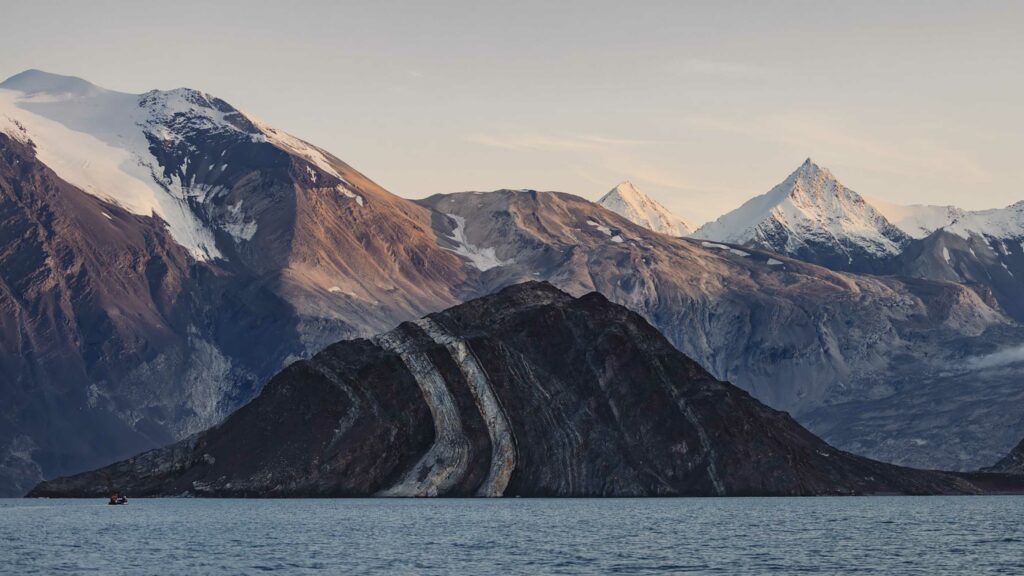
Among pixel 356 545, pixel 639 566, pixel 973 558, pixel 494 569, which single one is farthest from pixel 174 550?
pixel 973 558

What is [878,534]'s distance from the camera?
186250mm

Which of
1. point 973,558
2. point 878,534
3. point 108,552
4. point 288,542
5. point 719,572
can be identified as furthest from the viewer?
point 878,534

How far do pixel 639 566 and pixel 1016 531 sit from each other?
222 feet

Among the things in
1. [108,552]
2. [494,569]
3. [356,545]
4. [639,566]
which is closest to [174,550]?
[108,552]

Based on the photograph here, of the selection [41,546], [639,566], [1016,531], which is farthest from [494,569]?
[1016,531]

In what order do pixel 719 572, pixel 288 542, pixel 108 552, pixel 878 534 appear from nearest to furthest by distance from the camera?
pixel 719 572
pixel 108 552
pixel 288 542
pixel 878 534

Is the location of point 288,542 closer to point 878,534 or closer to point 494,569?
point 494,569

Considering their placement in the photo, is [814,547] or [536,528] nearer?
[814,547]

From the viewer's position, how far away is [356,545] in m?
169

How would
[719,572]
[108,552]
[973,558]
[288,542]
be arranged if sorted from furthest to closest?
[288,542], [108,552], [973,558], [719,572]

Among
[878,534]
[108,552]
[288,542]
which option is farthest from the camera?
[878,534]

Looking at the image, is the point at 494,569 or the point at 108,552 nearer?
the point at 494,569

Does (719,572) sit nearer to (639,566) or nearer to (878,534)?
(639,566)

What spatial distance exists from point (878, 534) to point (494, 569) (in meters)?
61.1
